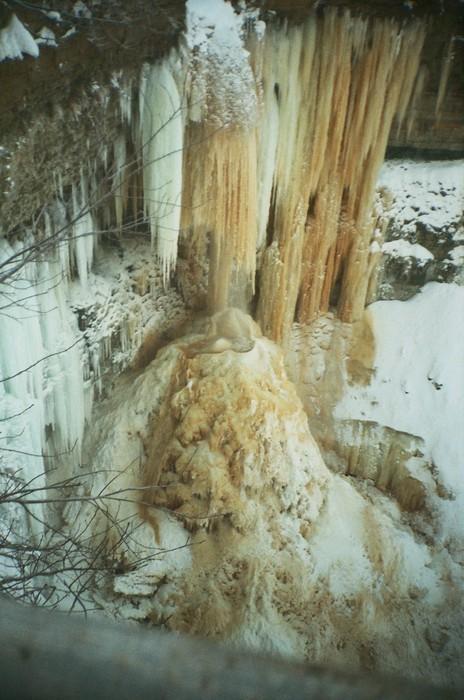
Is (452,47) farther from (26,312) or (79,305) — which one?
(26,312)

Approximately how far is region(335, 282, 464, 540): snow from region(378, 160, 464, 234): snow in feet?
3.27

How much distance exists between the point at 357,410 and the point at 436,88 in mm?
4245

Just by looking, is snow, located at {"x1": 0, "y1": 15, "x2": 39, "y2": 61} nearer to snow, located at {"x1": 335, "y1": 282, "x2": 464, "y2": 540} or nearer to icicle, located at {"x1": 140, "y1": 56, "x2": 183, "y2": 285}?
icicle, located at {"x1": 140, "y1": 56, "x2": 183, "y2": 285}

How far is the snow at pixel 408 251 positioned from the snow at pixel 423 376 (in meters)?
0.44

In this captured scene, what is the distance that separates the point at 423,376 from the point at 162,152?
4.65 metres

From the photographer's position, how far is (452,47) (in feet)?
20.4

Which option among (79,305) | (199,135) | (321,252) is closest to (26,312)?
(79,305)

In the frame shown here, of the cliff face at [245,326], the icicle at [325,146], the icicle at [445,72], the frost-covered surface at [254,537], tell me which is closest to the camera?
the cliff face at [245,326]

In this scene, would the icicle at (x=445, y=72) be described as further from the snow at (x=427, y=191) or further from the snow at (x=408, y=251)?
the snow at (x=408, y=251)

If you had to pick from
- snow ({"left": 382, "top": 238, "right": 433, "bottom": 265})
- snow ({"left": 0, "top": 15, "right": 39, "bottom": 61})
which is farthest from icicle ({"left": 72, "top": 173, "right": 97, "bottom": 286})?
snow ({"left": 382, "top": 238, "right": 433, "bottom": 265})

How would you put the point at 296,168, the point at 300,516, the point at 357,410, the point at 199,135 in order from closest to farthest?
the point at 199,135
the point at 300,516
the point at 296,168
the point at 357,410

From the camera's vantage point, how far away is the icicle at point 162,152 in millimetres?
5020

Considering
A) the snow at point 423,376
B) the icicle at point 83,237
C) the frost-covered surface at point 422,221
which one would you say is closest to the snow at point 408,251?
the frost-covered surface at point 422,221

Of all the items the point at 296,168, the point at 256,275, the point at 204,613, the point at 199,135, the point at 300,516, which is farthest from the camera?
the point at 256,275
